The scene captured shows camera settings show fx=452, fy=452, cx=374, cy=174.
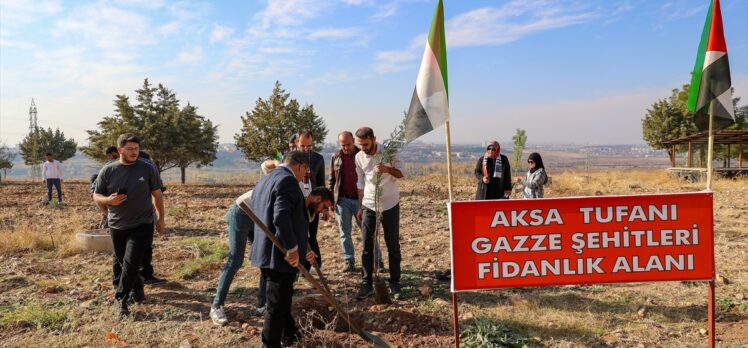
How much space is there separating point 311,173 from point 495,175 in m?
2.83

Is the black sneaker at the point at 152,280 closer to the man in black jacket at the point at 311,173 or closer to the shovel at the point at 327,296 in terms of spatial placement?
the man in black jacket at the point at 311,173

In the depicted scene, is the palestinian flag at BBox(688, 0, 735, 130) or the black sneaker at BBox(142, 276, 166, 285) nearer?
the palestinian flag at BBox(688, 0, 735, 130)

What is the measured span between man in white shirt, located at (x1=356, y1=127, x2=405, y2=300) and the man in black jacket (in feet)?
2.14

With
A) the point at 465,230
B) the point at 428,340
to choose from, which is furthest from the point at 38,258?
the point at 465,230

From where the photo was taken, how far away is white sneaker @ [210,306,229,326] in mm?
4305

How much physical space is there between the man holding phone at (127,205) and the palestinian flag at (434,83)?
2.93 m

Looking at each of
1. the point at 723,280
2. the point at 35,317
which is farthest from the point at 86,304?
the point at 723,280

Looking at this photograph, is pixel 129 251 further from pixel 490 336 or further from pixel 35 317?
pixel 490 336

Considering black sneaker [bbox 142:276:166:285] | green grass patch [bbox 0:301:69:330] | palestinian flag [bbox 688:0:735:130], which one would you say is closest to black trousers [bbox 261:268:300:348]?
green grass patch [bbox 0:301:69:330]

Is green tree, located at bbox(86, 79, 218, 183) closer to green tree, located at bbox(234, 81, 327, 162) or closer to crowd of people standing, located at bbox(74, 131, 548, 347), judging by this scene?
green tree, located at bbox(234, 81, 327, 162)

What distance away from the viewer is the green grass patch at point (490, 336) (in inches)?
145

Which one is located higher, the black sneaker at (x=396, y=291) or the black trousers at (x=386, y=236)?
the black trousers at (x=386, y=236)

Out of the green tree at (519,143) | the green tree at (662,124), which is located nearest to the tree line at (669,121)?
the green tree at (662,124)

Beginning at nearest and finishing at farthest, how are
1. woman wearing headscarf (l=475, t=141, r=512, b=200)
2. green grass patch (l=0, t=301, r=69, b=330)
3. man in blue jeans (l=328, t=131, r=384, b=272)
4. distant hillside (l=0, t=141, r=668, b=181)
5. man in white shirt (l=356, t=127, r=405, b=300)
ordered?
green grass patch (l=0, t=301, r=69, b=330) → man in white shirt (l=356, t=127, r=405, b=300) → man in blue jeans (l=328, t=131, r=384, b=272) → woman wearing headscarf (l=475, t=141, r=512, b=200) → distant hillside (l=0, t=141, r=668, b=181)
